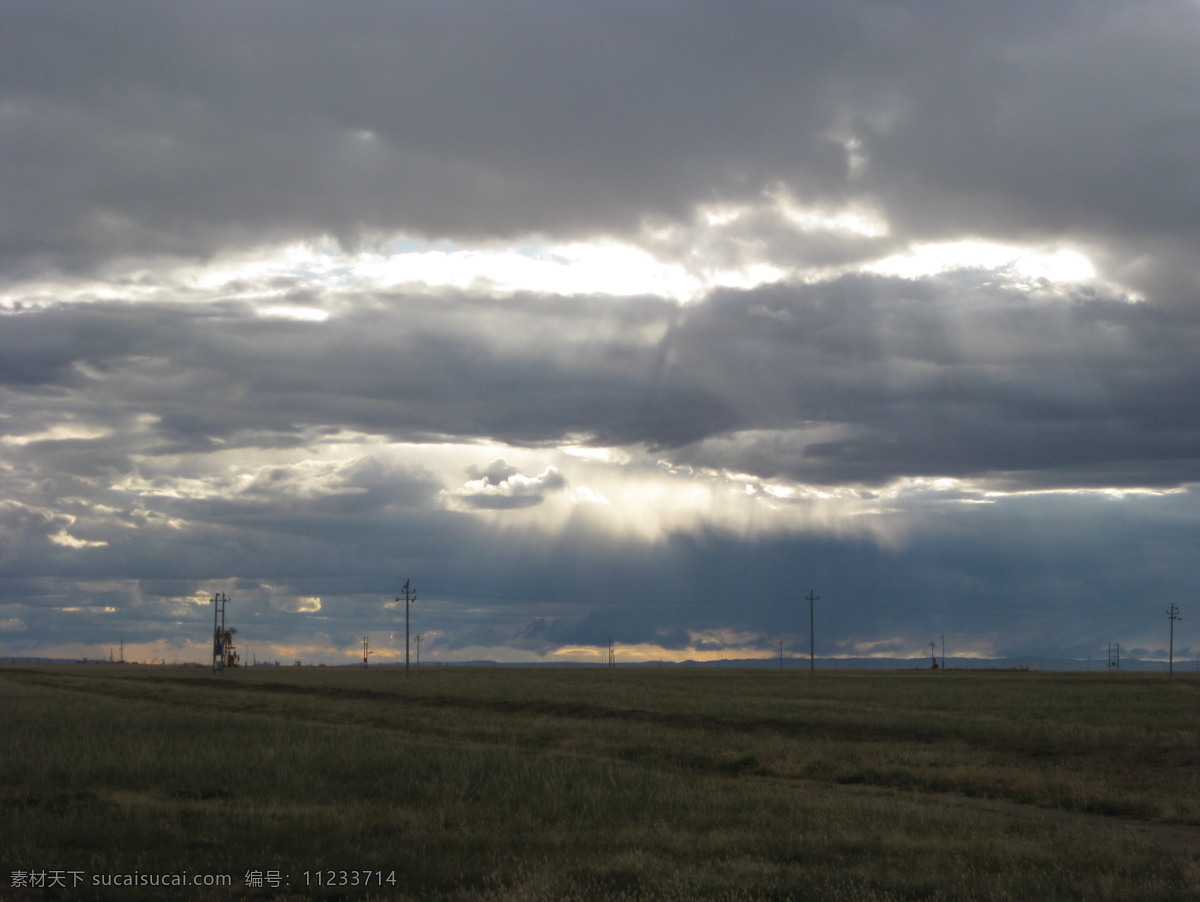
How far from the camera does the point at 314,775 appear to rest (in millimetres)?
24234

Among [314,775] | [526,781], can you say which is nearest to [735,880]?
[526,781]

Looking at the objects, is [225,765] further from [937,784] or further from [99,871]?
[937,784]

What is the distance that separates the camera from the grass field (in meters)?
14.1

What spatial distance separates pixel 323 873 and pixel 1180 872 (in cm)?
1245

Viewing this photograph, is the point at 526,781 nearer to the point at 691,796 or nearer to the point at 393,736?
the point at 691,796

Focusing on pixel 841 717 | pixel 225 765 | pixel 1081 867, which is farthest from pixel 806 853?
pixel 841 717

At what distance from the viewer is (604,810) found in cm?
2050

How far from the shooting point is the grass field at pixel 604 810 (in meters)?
14.1

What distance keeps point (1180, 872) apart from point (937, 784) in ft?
39.7

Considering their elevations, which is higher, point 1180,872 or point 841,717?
point 1180,872

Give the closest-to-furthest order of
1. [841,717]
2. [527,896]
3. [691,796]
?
[527,896] → [691,796] → [841,717]

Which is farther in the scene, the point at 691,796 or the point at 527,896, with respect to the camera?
the point at 691,796

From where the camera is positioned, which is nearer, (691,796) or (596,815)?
(596,815)

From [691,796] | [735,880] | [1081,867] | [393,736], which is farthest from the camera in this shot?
[393,736]
